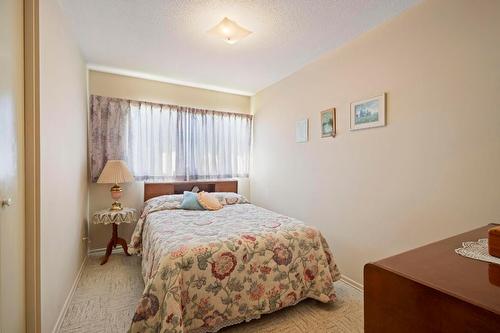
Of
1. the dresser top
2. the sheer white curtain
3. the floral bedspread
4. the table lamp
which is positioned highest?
the sheer white curtain

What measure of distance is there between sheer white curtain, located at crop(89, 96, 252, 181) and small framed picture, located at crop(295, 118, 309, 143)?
1.21 m

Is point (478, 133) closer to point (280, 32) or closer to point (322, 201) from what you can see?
point (322, 201)

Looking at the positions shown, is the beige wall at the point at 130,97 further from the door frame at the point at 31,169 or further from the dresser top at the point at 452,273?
the dresser top at the point at 452,273

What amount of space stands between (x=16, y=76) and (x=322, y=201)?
2674 mm

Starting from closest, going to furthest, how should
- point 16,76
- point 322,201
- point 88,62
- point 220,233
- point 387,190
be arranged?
point 16,76 → point 220,233 → point 387,190 → point 322,201 → point 88,62

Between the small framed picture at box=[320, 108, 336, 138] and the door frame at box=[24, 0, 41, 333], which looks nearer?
the door frame at box=[24, 0, 41, 333]

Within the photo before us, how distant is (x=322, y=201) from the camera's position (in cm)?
266

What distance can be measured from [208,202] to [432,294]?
98.8 inches

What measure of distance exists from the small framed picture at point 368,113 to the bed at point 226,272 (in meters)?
1.12

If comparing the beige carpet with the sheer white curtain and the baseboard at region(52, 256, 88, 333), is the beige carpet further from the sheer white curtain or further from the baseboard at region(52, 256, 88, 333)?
the sheer white curtain

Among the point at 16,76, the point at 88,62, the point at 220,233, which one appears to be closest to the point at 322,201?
the point at 220,233

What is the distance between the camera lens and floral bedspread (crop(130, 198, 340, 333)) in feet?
4.67

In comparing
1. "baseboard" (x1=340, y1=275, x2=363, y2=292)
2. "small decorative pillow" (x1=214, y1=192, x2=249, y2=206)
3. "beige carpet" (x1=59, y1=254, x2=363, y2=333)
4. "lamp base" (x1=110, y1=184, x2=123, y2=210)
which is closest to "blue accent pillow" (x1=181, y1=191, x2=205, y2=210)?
"small decorative pillow" (x1=214, y1=192, x2=249, y2=206)

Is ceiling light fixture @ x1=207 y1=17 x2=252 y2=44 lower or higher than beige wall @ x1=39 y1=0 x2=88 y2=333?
higher
